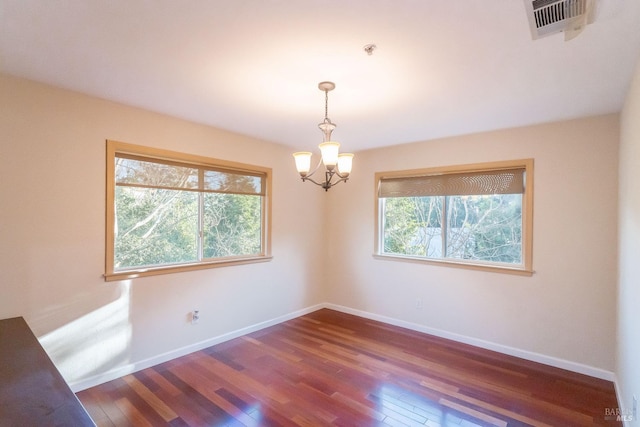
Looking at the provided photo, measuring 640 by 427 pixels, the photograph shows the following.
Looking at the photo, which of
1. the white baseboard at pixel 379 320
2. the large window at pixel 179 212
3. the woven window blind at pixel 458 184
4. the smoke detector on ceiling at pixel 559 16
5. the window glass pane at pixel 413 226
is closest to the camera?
the smoke detector on ceiling at pixel 559 16

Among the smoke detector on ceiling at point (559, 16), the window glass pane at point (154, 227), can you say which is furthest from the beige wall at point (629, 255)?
the window glass pane at point (154, 227)

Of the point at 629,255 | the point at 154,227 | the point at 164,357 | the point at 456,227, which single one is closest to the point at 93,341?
the point at 164,357

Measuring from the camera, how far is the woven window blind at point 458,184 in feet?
11.3

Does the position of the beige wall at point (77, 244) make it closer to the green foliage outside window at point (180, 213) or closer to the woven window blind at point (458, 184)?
the green foliage outside window at point (180, 213)

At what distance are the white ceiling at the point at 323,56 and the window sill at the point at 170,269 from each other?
1507mm

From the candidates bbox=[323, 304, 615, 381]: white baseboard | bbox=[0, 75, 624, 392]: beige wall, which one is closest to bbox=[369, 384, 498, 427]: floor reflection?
bbox=[323, 304, 615, 381]: white baseboard

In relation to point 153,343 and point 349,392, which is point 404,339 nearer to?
point 349,392

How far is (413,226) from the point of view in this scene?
4.28 meters

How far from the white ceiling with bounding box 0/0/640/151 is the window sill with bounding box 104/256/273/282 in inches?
59.3

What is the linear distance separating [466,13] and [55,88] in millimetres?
2926

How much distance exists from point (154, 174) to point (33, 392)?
7.02 ft

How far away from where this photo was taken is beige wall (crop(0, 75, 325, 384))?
233 cm

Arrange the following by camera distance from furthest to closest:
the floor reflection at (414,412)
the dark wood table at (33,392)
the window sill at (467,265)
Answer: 1. the window sill at (467,265)
2. the floor reflection at (414,412)
3. the dark wood table at (33,392)

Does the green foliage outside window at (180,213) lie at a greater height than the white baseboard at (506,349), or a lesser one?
greater
